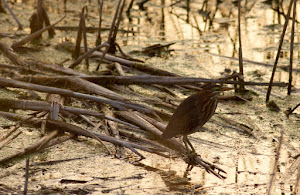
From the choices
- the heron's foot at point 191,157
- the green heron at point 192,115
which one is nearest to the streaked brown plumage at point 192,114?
the green heron at point 192,115

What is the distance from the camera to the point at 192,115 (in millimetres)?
4074

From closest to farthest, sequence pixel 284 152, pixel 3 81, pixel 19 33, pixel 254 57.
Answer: pixel 284 152, pixel 3 81, pixel 254 57, pixel 19 33

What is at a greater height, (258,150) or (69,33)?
(69,33)

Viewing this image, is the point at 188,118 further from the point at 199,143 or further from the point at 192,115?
the point at 199,143

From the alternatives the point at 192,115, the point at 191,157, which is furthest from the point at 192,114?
the point at 191,157

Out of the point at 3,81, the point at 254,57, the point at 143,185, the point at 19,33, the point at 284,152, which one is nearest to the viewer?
the point at 143,185

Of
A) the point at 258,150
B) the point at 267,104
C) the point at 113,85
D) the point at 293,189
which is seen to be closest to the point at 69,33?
the point at 113,85

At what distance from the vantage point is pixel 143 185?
3516 mm

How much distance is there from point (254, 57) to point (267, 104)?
6.01ft

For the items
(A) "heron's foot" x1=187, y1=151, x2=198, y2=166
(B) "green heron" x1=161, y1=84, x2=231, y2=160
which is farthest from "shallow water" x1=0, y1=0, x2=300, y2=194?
(B) "green heron" x1=161, y1=84, x2=231, y2=160

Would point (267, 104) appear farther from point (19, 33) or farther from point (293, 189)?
point (19, 33)

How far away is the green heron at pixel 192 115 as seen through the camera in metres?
3.99

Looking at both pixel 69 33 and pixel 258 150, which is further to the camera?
pixel 69 33

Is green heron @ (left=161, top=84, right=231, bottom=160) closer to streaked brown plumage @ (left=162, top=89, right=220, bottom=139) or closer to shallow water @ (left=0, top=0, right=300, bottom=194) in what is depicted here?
streaked brown plumage @ (left=162, top=89, right=220, bottom=139)
